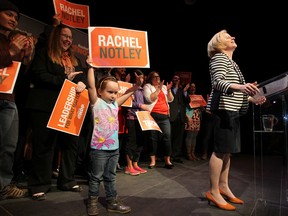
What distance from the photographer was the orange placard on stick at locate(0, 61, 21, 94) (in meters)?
2.05

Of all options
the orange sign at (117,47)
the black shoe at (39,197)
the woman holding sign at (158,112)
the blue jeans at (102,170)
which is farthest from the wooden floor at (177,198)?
the orange sign at (117,47)

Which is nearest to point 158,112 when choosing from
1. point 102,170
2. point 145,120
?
point 145,120

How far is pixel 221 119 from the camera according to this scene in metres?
2.21

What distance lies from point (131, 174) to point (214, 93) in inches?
70.8

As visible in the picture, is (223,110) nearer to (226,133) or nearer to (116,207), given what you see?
(226,133)

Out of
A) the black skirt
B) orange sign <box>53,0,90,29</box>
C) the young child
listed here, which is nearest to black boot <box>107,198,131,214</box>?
the young child

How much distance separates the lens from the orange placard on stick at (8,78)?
6.73 feet

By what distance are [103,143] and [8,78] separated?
3.08 ft

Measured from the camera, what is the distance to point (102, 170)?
2072 millimetres

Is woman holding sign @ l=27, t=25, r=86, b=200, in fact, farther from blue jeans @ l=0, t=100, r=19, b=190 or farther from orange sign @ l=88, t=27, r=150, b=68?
orange sign @ l=88, t=27, r=150, b=68

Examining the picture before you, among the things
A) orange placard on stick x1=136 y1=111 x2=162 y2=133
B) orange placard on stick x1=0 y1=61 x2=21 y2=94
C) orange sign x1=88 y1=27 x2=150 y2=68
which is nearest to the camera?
orange placard on stick x1=0 y1=61 x2=21 y2=94

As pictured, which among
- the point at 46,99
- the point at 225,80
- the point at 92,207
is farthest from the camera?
the point at 46,99

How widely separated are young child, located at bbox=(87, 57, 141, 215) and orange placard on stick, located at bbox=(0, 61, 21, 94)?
2.03 feet

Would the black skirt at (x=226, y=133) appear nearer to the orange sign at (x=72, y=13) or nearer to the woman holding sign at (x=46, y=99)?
Result: the woman holding sign at (x=46, y=99)
